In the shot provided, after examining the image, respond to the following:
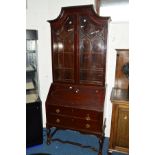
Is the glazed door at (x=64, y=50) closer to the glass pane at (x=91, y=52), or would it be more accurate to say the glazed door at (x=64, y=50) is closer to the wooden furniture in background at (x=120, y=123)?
the glass pane at (x=91, y=52)

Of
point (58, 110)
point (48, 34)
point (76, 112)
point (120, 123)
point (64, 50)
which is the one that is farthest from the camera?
point (48, 34)

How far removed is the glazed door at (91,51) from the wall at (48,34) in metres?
0.33

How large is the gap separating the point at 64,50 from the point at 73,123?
44.6 inches

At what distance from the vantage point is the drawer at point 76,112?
2465 mm

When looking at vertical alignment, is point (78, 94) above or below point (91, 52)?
below

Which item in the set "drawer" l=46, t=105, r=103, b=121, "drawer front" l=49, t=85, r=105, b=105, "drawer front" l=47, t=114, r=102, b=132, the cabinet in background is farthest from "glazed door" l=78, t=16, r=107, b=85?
the cabinet in background

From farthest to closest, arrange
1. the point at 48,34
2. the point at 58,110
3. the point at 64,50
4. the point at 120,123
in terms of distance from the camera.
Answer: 1. the point at 48,34
2. the point at 64,50
3. the point at 58,110
4. the point at 120,123

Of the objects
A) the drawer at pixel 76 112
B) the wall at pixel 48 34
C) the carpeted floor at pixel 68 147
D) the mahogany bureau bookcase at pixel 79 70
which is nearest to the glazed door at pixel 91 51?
the mahogany bureau bookcase at pixel 79 70

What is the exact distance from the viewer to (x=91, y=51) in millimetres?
2672

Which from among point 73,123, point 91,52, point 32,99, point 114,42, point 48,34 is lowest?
point 73,123

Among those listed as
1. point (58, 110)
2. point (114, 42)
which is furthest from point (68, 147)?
point (114, 42)

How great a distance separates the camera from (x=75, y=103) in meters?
2.61

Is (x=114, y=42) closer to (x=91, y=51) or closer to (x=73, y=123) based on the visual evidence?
(x=91, y=51)
